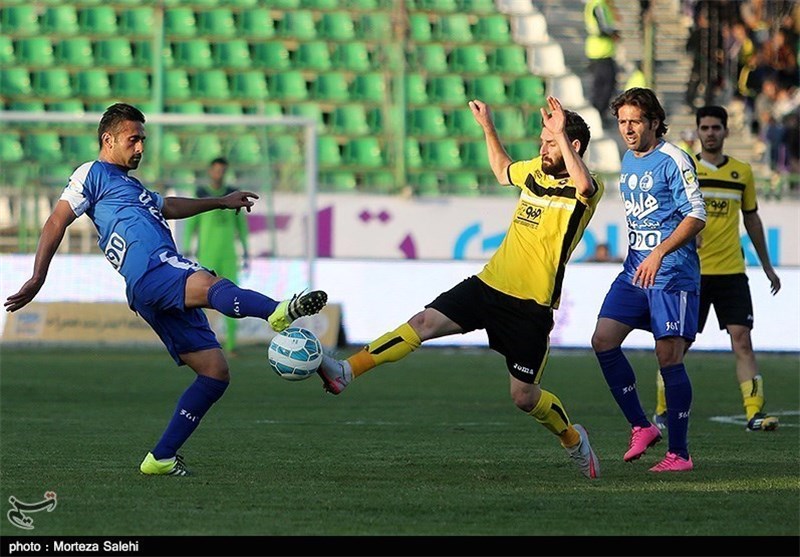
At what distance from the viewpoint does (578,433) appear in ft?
25.4

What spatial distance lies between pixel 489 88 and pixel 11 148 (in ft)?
26.1

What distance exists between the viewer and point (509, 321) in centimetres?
772

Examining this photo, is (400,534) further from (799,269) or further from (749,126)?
(749,126)

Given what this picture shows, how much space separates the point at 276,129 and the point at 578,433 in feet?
50.6

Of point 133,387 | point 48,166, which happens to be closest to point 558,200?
point 133,387

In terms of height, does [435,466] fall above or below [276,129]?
below

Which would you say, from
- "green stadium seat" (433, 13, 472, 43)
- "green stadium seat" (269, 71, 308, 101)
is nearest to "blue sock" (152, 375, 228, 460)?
"green stadium seat" (269, 71, 308, 101)

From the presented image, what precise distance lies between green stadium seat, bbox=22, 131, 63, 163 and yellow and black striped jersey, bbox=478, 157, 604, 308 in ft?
51.1

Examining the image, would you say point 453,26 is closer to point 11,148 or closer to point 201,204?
point 11,148

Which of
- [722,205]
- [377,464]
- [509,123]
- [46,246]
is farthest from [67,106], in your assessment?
[46,246]

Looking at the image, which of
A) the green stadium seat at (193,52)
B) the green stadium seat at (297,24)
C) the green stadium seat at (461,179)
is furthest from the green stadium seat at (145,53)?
the green stadium seat at (461,179)

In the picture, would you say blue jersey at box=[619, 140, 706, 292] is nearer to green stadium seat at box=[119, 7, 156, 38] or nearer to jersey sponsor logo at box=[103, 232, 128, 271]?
jersey sponsor logo at box=[103, 232, 128, 271]

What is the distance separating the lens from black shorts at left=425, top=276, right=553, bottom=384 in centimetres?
766

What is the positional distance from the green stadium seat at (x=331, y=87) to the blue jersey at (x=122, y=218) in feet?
56.8
